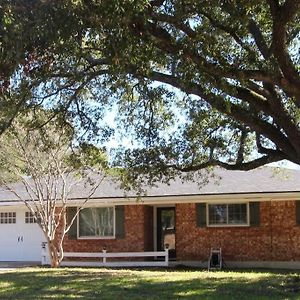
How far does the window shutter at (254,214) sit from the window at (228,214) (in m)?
0.21

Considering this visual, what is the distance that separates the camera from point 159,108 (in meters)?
16.4

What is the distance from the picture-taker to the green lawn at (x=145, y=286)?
13469mm

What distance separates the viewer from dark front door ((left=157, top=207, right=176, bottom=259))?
24.8 m

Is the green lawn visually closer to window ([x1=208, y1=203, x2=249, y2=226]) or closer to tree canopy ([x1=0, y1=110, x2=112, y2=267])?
tree canopy ([x1=0, y1=110, x2=112, y2=267])

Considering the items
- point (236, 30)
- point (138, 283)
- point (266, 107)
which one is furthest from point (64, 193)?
point (236, 30)

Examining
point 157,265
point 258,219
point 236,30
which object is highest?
point 236,30

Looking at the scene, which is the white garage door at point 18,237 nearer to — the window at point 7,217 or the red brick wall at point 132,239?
the window at point 7,217

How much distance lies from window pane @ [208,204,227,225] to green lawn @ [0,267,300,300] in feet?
15.5

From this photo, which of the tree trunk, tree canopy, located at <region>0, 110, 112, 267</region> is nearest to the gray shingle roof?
tree canopy, located at <region>0, 110, 112, 267</region>

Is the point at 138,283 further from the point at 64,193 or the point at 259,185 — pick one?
the point at 259,185

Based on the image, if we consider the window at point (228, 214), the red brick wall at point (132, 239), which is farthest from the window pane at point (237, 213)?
the red brick wall at point (132, 239)

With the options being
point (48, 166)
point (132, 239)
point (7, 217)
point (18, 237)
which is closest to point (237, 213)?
point (132, 239)

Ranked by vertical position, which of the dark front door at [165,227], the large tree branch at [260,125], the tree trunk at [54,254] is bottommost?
the tree trunk at [54,254]

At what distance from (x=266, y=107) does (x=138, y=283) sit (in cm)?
581
